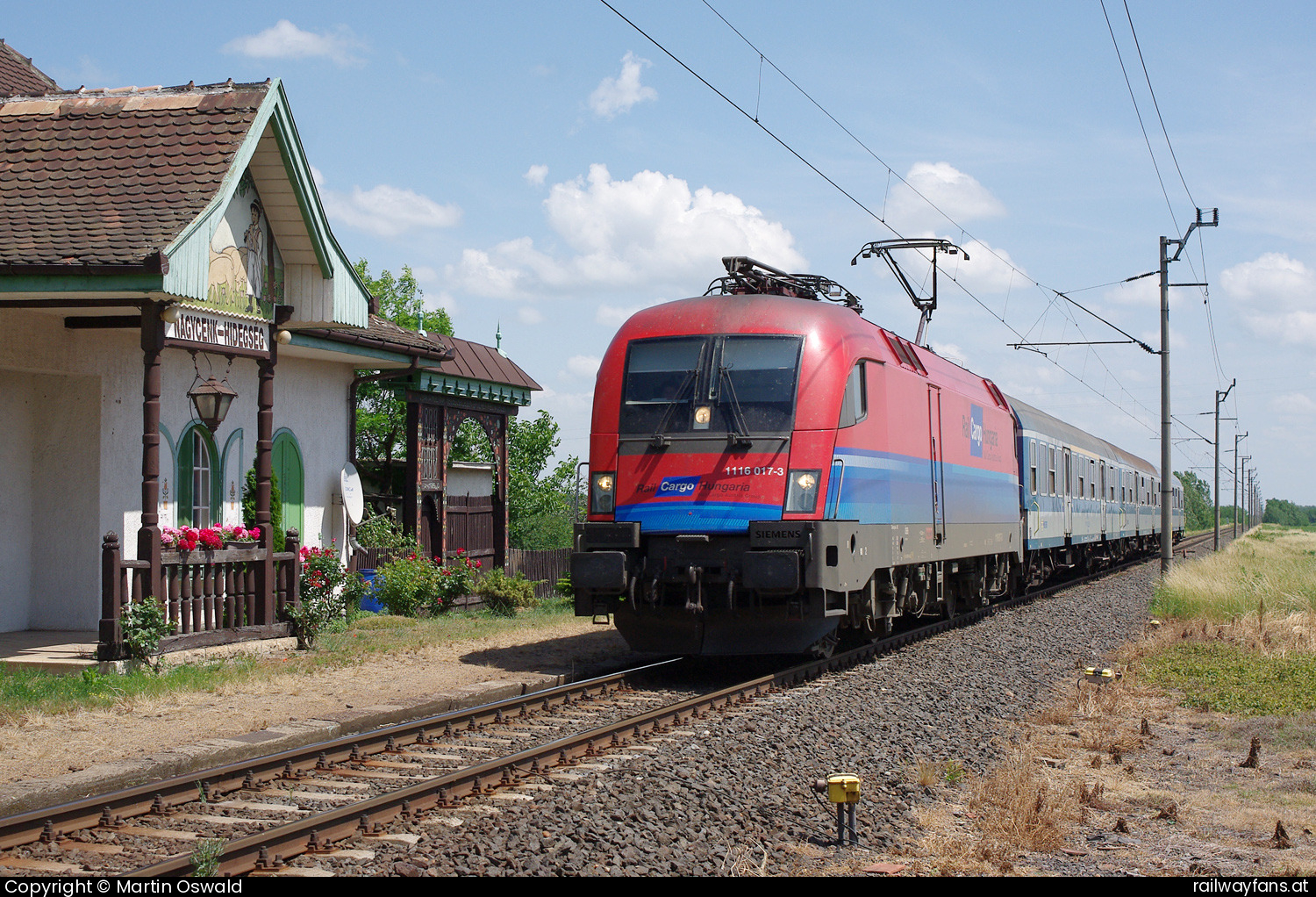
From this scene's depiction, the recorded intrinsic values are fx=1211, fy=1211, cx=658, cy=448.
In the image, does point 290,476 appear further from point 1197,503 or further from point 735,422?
point 1197,503

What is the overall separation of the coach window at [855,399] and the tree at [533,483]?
2049cm

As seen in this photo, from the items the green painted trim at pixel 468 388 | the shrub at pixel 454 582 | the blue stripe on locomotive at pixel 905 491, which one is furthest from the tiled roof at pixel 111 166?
the shrub at pixel 454 582

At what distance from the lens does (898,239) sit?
20.9 meters

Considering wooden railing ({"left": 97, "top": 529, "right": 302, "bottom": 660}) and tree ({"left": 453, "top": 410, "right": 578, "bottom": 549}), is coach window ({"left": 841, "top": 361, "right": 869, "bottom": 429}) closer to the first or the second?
wooden railing ({"left": 97, "top": 529, "right": 302, "bottom": 660})

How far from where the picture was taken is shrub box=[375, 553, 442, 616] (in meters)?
18.0

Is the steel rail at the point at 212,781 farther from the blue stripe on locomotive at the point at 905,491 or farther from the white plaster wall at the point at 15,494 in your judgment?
the white plaster wall at the point at 15,494

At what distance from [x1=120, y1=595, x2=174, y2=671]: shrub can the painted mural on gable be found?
3.05 meters

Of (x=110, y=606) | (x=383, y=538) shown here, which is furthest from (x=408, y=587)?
(x=110, y=606)

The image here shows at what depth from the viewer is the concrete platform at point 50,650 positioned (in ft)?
36.5

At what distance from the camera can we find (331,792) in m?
7.12

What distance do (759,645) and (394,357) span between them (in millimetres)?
8834

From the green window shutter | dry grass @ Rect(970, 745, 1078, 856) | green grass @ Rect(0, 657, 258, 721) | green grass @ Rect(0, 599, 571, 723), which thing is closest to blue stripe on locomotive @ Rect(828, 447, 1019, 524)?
dry grass @ Rect(970, 745, 1078, 856)

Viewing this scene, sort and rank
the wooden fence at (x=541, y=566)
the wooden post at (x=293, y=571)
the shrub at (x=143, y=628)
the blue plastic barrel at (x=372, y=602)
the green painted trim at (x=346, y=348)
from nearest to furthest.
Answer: the shrub at (x=143, y=628)
the wooden post at (x=293, y=571)
the green painted trim at (x=346, y=348)
the blue plastic barrel at (x=372, y=602)
the wooden fence at (x=541, y=566)
